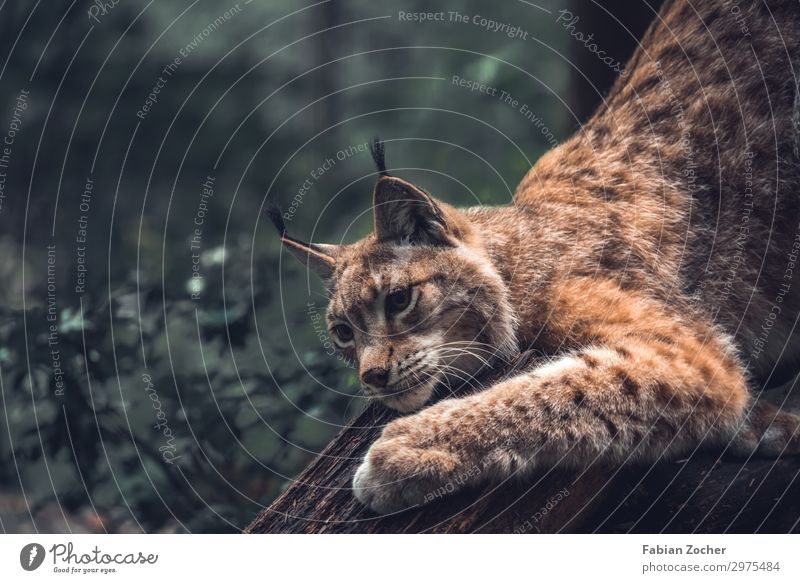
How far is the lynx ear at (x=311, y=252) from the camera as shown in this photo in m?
4.41

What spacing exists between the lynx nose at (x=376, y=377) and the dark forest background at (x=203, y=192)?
3.41 ft

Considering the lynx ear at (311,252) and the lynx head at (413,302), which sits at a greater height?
the lynx ear at (311,252)

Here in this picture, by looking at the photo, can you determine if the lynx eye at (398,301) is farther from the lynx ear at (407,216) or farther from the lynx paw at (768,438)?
the lynx paw at (768,438)

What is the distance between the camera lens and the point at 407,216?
4223 mm

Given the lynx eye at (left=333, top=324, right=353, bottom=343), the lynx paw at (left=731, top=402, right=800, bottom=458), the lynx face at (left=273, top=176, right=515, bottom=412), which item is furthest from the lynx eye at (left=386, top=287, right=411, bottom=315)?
the lynx paw at (left=731, top=402, right=800, bottom=458)

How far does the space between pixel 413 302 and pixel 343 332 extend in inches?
15.6

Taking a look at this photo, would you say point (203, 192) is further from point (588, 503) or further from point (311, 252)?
point (588, 503)

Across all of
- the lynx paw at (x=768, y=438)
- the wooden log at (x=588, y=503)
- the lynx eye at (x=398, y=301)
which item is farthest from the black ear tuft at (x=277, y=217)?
the lynx paw at (x=768, y=438)

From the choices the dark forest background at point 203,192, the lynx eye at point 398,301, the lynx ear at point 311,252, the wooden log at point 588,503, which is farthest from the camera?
the dark forest background at point 203,192

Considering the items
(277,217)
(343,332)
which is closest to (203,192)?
(277,217)

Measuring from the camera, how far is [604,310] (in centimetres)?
422

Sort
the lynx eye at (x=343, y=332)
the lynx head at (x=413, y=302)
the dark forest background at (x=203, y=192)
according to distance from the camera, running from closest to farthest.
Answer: the lynx head at (x=413, y=302)
the lynx eye at (x=343, y=332)
the dark forest background at (x=203, y=192)

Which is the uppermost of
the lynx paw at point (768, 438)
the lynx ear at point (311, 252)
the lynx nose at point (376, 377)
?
the lynx ear at point (311, 252)

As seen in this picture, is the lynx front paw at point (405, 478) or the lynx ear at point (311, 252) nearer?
the lynx front paw at point (405, 478)
